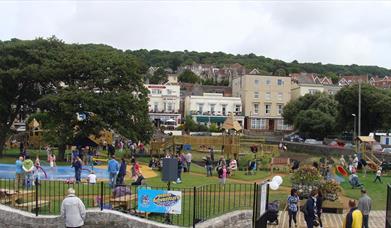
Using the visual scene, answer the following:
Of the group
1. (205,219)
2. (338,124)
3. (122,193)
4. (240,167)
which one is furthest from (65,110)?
(338,124)

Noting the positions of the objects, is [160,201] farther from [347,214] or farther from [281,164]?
[281,164]

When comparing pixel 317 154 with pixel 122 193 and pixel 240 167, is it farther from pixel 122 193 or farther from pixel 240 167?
pixel 122 193

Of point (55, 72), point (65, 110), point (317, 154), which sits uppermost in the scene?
point (55, 72)

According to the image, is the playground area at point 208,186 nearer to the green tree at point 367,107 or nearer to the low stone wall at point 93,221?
the low stone wall at point 93,221

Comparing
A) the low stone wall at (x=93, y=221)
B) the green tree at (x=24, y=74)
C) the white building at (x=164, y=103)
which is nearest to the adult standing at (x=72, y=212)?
the low stone wall at (x=93, y=221)

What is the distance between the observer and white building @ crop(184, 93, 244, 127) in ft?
337

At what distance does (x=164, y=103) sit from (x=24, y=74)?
62235mm

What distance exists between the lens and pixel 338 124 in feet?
248

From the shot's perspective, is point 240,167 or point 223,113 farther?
point 223,113

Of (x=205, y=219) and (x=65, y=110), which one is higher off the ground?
(x=65, y=110)

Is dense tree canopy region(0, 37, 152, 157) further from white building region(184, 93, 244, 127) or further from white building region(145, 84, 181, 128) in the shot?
white building region(145, 84, 181, 128)

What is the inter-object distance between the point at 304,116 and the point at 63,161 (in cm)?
4881

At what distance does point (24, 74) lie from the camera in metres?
42.5

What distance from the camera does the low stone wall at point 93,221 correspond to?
1551 centimetres
